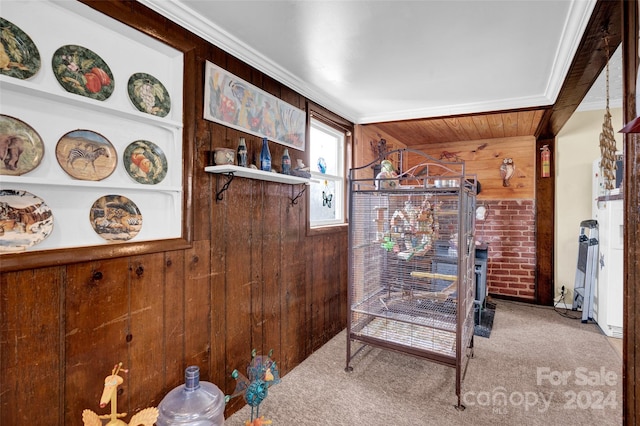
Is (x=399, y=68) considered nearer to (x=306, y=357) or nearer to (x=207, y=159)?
(x=207, y=159)

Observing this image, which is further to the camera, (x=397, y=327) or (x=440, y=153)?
(x=440, y=153)

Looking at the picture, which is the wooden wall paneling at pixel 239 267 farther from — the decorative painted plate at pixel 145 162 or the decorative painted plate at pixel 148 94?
the decorative painted plate at pixel 148 94

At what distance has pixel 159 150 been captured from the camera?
1.61 meters

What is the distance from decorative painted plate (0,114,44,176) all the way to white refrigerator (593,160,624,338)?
4063 millimetres

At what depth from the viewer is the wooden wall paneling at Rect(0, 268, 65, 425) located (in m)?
1.12

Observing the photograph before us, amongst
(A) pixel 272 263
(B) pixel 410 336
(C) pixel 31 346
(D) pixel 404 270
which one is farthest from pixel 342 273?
(C) pixel 31 346

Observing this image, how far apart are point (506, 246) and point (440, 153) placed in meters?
1.51

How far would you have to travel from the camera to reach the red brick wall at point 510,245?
417 cm

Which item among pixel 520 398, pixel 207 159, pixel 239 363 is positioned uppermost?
pixel 207 159

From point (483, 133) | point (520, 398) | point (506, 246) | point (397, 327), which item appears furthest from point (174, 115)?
point (506, 246)

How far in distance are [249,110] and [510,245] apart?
3.81 m

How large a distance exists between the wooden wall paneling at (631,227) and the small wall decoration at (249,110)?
1.78 meters

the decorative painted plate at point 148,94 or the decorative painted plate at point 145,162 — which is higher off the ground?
the decorative painted plate at point 148,94

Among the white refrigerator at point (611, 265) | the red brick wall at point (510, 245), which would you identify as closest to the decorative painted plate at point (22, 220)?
the white refrigerator at point (611, 265)
